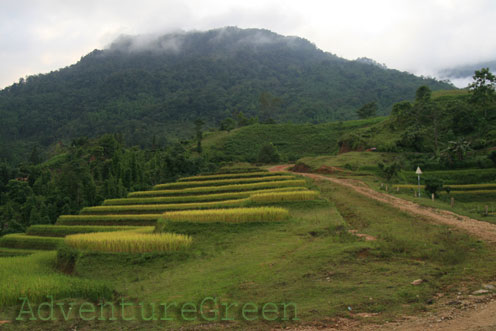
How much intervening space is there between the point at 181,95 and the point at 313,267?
12435cm

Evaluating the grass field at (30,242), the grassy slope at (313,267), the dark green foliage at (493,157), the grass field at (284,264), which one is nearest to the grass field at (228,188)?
the grass field at (284,264)

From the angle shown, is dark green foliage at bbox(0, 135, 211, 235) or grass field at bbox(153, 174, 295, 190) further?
dark green foliage at bbox(0, 135, 211, 235)

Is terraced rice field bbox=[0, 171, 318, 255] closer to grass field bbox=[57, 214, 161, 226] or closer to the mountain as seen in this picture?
grass field bbox=[57, 214, 161, 226]

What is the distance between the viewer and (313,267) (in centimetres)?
809

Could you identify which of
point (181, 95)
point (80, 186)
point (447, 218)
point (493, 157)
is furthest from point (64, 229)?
point (181, 95)

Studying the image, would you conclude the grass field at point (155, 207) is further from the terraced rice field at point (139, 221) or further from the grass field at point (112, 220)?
the grass field at point (112, 220)

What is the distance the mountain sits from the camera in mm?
100250

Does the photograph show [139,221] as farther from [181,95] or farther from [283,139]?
[181,95]

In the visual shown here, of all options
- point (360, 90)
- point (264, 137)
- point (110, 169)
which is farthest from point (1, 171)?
point (360, 90)

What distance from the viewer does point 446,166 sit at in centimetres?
3017

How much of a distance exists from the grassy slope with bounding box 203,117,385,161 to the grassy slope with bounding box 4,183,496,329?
136 ft

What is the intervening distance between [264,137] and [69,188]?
117 feet

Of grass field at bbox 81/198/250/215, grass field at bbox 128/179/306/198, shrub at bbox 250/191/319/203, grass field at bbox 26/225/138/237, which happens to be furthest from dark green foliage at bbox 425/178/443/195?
grass field at bbox 26/225/138/237

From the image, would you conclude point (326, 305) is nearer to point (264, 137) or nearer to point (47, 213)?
point (47, 213)
